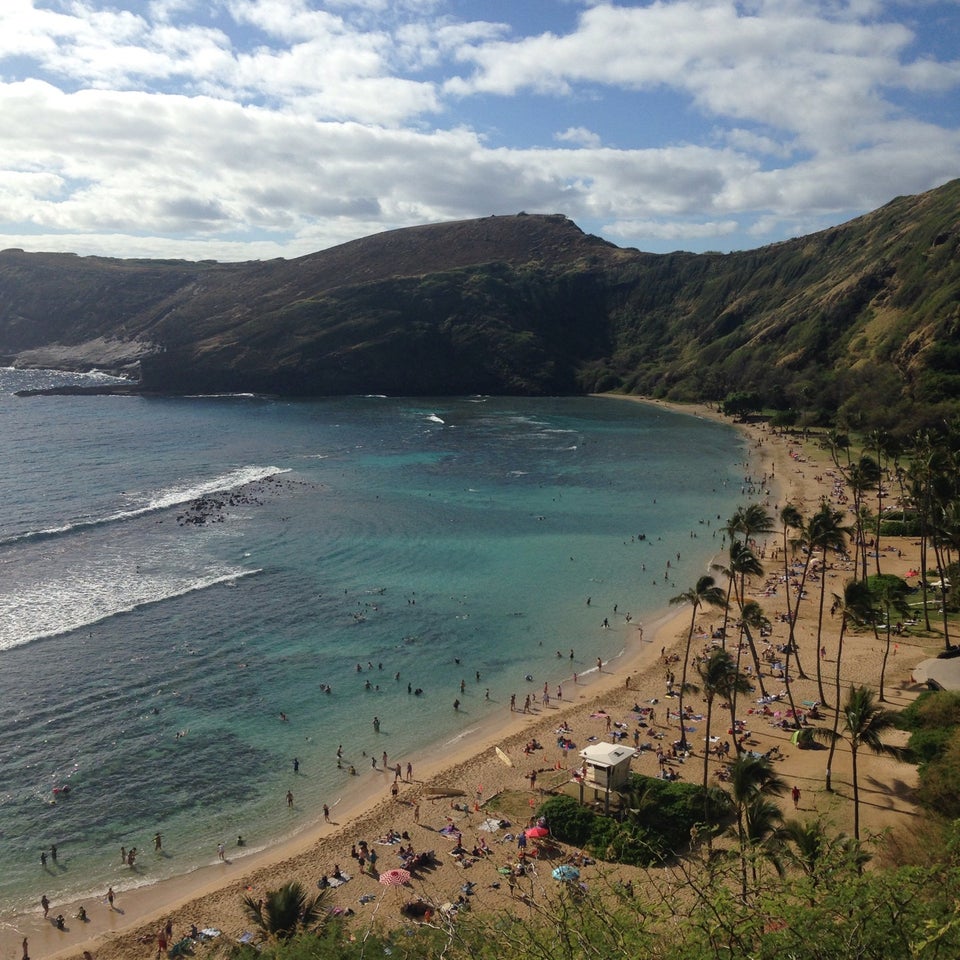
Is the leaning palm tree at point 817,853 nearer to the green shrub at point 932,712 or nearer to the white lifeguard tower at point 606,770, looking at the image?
the white lifeguard tower at point 606,770

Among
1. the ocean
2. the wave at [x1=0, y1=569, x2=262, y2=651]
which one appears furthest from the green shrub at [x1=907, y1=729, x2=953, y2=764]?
the wave at [x1=0, y1=569, x2=262, y2=651]

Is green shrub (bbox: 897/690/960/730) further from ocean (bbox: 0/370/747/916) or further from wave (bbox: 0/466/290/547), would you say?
wave (bbox: 0/466/290/547)

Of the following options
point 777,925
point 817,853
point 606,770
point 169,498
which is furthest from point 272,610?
point 777,925

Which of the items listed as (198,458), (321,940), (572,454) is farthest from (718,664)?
(198,458)

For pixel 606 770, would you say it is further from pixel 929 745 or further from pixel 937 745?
pixel 937 745

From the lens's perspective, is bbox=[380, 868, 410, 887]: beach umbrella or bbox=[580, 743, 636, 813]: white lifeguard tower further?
bbox=[580, 743, 636, 813]: white lifeguard tower

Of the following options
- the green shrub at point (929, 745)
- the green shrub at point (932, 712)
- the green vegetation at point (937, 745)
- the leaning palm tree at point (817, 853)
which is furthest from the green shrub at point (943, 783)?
the leaning palm tree at point (817, 853)
